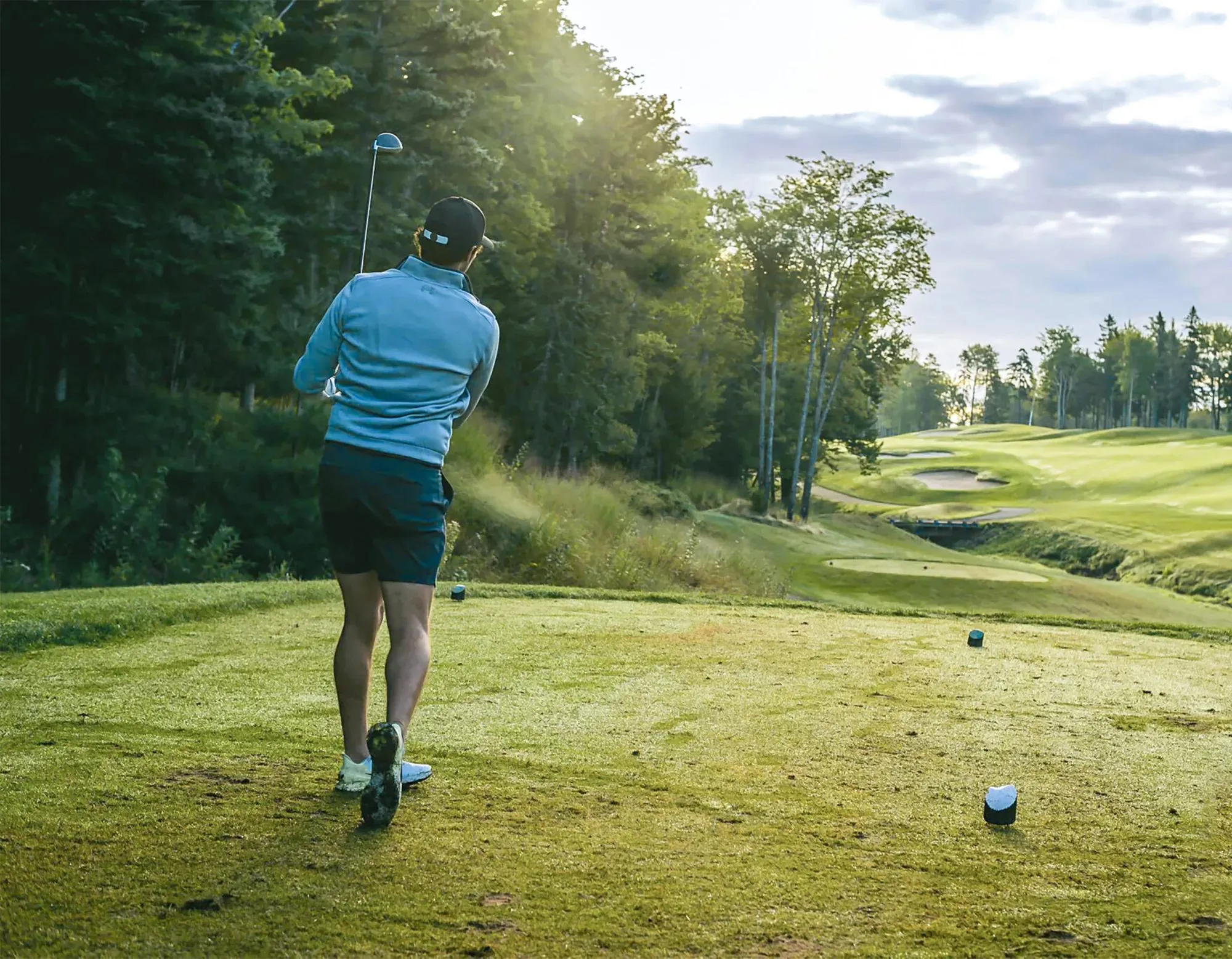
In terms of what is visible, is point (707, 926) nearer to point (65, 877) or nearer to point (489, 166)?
point (65, 877)

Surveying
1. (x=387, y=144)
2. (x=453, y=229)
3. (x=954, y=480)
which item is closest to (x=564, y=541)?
(x=387, y=144)

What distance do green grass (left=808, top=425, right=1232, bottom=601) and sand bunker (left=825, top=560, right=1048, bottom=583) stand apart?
11.6 meters

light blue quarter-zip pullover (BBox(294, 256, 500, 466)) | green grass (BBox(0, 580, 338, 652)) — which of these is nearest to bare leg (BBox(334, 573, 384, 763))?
light blue quarter-zip pullover (BBox(294, 256, 500, 466))

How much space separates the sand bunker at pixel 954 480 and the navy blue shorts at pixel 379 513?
71.8 m

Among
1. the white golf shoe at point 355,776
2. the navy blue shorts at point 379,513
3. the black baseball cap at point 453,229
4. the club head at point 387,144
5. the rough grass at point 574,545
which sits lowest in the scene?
the rough grass at point 574,545

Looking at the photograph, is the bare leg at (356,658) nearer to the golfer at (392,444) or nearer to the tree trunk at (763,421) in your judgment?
the golfer at (392,444)

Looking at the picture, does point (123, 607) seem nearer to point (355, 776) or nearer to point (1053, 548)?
point (355, 776)

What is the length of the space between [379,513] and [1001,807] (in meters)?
2.08

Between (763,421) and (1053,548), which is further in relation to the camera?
(1053,548)

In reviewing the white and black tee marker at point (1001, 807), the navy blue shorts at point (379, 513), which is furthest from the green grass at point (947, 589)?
the navy blue shorts at point (379, 513)

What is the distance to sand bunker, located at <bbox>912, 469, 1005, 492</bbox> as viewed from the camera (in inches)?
2899

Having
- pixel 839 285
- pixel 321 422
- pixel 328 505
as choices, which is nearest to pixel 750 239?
pixel 839 285

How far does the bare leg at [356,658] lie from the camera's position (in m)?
3.80

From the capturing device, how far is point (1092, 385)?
134875 millimetres
